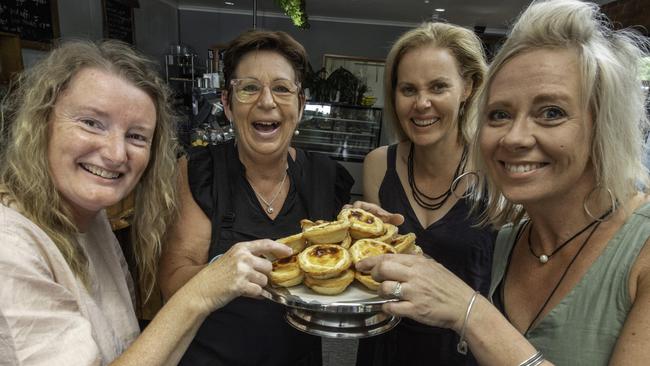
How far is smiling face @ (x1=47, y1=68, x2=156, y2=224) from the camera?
1.34 m

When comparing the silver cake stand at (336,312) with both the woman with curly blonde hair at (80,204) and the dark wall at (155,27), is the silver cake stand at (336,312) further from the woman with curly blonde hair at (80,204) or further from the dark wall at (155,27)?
the dark wall at (155,27)

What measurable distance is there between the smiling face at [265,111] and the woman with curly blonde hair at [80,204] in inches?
19.5

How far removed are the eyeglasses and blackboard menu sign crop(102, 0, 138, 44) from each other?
5.91 m

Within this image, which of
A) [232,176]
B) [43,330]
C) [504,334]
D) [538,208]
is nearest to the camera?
[43,330]

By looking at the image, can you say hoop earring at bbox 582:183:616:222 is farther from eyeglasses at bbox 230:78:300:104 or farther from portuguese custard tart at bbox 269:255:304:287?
eyeglasses at bbox 230:78:300:104

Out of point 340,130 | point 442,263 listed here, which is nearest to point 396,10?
point 340,130

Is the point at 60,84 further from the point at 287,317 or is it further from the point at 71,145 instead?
the point at 287,317

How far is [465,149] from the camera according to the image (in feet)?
7.46

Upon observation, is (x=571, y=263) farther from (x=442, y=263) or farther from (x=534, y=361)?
(x=442, y=263)

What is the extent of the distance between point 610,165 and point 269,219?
4.61 ft

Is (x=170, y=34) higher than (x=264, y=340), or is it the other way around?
(x=170, y=34)

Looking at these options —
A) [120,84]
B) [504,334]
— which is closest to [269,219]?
[120,84]

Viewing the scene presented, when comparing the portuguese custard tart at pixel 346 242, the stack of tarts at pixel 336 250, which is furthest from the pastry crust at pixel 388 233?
the portuguese custard tart at pixel 346 242

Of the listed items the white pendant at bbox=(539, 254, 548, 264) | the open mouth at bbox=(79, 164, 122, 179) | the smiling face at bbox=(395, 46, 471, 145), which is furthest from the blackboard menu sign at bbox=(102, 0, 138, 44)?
the white pendant at bbox=(539, 254, 548, 264)
